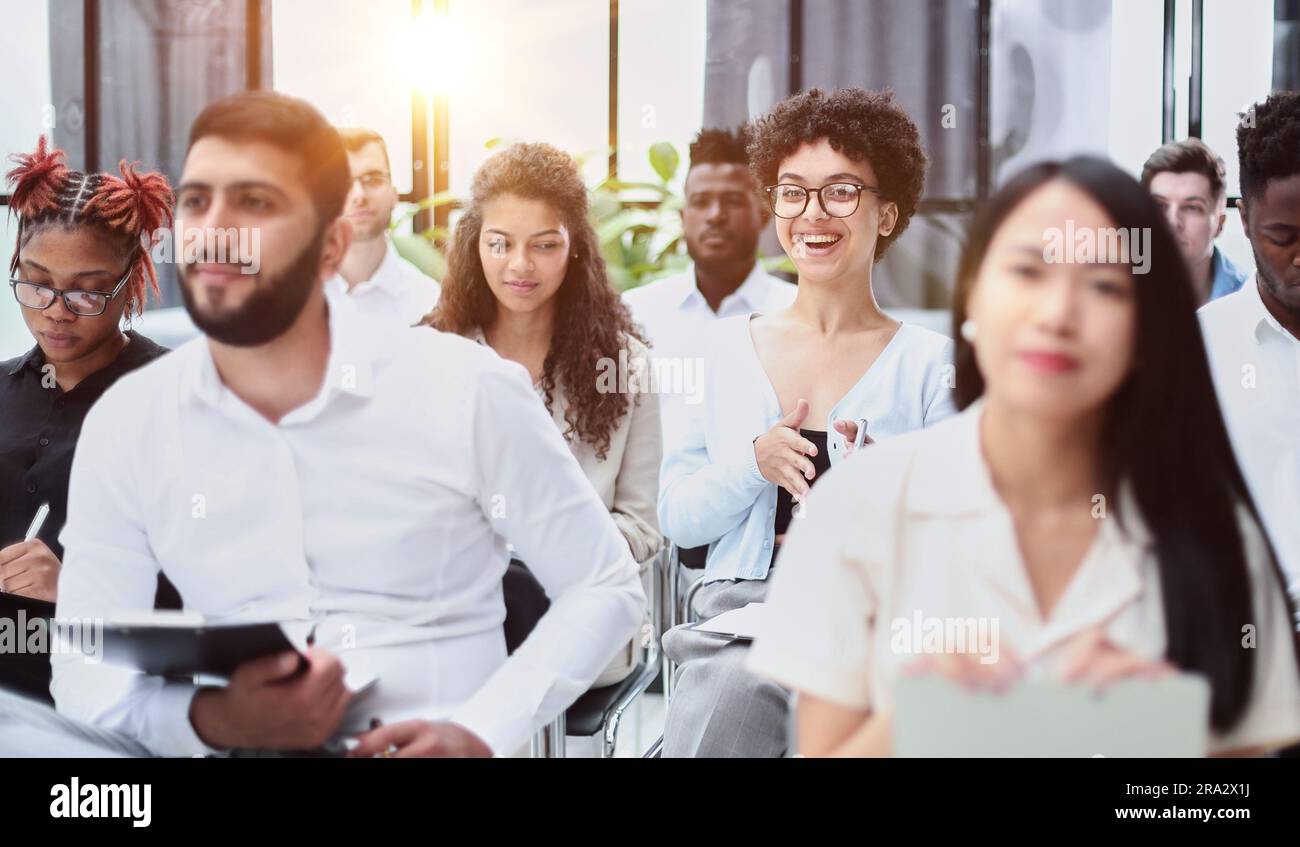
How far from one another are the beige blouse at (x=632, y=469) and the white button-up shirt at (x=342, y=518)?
234 mm

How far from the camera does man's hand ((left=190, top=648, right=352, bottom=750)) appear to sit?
1.67 meters

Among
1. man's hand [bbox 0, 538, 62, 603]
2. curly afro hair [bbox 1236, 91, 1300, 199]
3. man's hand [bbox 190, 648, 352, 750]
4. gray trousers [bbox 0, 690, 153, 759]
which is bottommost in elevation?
gray trousers [bbox 0, 690, 153, 759]

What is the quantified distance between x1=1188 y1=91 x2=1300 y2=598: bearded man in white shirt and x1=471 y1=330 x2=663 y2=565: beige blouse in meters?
0.96

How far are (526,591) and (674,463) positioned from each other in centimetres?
38

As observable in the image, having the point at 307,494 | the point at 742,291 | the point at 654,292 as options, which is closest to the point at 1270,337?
the point at 742,291

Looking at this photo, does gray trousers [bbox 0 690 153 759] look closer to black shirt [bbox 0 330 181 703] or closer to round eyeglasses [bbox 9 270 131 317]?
black shirt [bbox 0 330 181 703]

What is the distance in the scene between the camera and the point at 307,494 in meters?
1.74

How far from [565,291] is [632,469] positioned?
34cm

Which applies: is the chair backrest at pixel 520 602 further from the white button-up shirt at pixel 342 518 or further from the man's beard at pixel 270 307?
the man's beard at pixel 270 307

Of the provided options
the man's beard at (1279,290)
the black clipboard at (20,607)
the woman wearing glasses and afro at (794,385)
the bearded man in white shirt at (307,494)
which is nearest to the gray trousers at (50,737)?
the bearded man in white shirt at (307,494)

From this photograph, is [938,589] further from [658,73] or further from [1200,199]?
[658,73]

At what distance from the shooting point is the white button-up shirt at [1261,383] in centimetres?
187

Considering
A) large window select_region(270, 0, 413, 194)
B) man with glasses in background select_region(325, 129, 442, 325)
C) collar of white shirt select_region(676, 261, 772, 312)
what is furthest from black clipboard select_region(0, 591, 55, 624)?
collar of white shirt select_region(676, 261, 772, 312)
